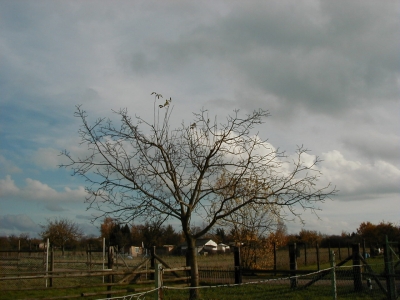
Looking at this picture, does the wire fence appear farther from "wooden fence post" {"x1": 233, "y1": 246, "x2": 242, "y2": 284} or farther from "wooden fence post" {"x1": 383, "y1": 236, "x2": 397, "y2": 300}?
"wooden fence post" {"x1": 233, "y1": 246, "x2": 242, "y2": 284}

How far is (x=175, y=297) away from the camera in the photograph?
38.8 ft

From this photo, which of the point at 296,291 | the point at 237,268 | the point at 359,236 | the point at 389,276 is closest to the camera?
the point at 389,276

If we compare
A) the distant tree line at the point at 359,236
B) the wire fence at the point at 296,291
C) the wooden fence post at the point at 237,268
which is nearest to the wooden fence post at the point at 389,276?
the wire fence at the point at 296,291

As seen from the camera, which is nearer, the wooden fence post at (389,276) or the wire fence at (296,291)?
the wooden fence post at (389,276)

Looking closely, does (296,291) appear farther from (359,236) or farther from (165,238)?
(359,236)

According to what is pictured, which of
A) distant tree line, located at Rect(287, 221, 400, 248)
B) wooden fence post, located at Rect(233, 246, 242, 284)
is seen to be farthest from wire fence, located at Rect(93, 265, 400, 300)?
distant tree line, located at Rect(287, 221, 400, 248)

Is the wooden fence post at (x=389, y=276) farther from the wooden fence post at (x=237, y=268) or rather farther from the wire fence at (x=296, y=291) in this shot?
the wooden fence post at (x=237, y=268)

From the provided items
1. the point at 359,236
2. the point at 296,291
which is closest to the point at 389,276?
the point at 296,291

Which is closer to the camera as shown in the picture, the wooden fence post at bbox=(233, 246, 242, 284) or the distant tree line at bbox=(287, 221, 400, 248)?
the wooden fence post at bbox=(233, 246, 242, 284)

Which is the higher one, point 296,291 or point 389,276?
point 389,276

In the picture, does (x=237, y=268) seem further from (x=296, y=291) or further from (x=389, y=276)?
(x=389, y=276)

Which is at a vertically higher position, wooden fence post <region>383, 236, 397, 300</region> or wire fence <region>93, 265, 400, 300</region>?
wooden fence post <region>383, 236, 397, 300</region>

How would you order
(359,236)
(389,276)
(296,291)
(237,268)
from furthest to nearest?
(359,236) → (237,268) → (296,291) → (389,276)

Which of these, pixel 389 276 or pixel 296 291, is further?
pixel 296 291
